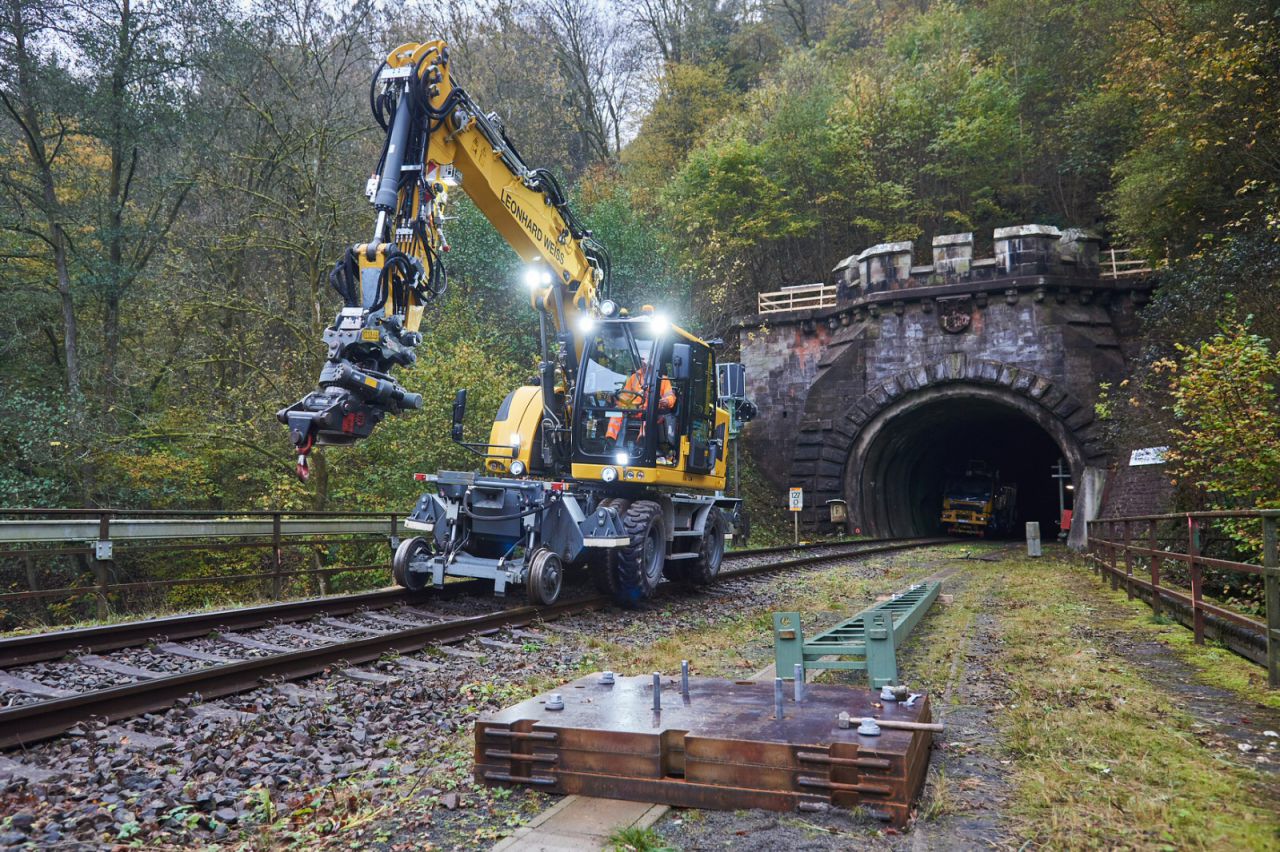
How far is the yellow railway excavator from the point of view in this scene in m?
7.08

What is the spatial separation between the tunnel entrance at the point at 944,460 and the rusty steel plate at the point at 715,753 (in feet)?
72.5

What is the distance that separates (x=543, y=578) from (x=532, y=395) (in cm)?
291

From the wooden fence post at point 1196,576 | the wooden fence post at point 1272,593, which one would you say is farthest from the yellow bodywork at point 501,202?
the wooden fence post at point 1196,576

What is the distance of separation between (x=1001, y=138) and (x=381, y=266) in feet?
95.5

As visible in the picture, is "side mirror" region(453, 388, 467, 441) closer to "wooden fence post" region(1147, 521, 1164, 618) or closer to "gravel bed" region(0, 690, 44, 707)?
"gravel bed" region(0, 690, 44, 707)

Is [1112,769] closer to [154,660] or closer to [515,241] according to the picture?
[154,660]

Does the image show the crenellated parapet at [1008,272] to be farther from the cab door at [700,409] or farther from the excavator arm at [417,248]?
the excavator arm at [417,248]

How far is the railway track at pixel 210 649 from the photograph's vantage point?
458 centimetres

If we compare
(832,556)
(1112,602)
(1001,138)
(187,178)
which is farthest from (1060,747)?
(1001,138)

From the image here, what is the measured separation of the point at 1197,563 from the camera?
6285mm

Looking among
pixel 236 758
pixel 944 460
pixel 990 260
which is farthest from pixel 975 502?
pixel 236 758

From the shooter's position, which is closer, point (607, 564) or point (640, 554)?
point (640, 554)

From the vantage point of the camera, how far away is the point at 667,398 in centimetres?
980

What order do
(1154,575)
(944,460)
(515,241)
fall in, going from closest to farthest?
1. (1154,575)
2. (515,241)
3. (944,460)
